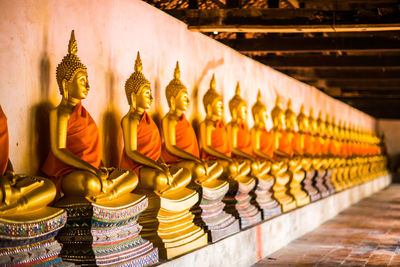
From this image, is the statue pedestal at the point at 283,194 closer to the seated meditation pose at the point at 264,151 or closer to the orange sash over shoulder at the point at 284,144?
the seated meditation pose at the point at 264,151

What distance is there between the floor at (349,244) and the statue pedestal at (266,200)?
16.3 inches

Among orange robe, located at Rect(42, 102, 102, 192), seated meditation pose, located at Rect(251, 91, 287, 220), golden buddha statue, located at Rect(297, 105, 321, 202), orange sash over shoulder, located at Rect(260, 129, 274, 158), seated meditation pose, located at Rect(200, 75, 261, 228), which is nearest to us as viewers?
orange robe, located at Rect(42, 102, 102, 192)

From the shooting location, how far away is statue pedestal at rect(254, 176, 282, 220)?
6604 mm

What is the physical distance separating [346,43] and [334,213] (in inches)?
138

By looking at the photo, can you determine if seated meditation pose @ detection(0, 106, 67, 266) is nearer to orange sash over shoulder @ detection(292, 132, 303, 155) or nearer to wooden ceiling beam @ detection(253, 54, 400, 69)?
wooden ceiling beam @ detection(253, 54, 400, 69)

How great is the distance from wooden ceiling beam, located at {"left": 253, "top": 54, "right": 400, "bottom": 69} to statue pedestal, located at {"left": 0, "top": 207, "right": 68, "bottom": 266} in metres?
6.12

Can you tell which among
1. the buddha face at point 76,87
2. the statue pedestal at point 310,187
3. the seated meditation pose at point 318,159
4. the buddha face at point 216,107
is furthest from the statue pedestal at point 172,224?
the seated meditation pose at point 318,159

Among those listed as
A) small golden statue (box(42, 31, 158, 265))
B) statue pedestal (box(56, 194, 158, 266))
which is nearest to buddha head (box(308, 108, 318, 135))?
small golden statue (box(42, 31, 158, 265))

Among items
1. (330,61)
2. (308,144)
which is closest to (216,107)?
(330,61)

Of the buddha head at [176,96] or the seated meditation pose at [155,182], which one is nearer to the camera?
the seated meditation pose at [155,182]

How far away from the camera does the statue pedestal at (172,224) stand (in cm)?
418

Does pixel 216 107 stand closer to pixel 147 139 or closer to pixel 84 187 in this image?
→ pixel 147 139

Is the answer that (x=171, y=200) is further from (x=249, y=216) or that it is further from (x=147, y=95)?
(x=249, y=216)

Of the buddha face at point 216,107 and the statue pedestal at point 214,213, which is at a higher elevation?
the buddha face at point 216,107
